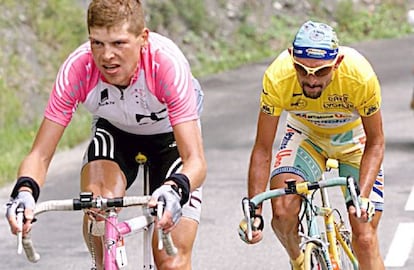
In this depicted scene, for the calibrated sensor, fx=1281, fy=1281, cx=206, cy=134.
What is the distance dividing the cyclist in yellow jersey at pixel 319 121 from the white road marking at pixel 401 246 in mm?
2064

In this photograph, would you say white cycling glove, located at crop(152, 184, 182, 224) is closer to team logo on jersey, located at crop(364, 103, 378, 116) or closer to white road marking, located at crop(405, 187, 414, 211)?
team logo on jersey, located at crop(364, 103, 378, 116)

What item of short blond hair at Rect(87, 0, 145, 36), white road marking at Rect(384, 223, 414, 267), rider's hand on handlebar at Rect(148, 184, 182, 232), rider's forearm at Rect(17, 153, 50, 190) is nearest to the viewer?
rider's hand on handlebar at Rect(148, 184, 182, 232)

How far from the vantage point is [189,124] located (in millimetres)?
6000

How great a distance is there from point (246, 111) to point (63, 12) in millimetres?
2808

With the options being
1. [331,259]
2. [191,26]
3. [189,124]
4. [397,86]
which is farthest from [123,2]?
[191,26]

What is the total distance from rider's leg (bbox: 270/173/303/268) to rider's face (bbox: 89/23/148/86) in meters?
1.41

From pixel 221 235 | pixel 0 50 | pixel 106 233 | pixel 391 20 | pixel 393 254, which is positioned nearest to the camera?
pixel 106 233

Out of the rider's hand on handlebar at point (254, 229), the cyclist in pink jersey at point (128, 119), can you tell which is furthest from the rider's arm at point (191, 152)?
the rider's hand on handlebar at point (254, 229)

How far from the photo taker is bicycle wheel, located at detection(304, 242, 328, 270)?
267 inches

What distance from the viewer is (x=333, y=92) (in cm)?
695

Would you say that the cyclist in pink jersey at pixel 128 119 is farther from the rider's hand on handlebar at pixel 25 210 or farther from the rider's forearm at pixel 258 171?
the rider's forearm at pixel 258 171

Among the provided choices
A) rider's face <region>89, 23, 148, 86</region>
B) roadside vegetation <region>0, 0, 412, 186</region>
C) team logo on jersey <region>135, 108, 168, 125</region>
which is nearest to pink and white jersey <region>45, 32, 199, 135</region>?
team logo on jersey <region>135, 108, 168, 125</region>

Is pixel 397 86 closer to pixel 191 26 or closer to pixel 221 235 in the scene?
pixel 191 26

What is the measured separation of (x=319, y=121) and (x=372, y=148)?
1.66 feet
